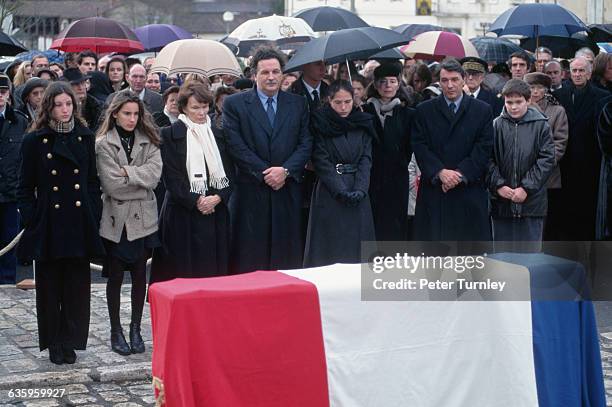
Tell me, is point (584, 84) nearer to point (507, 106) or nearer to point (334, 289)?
point (507, 106)

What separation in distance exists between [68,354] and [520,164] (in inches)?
161

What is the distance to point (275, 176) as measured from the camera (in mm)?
8664

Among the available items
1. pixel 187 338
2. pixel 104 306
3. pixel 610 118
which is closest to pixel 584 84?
pixel 610 118

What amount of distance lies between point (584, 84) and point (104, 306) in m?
5.19

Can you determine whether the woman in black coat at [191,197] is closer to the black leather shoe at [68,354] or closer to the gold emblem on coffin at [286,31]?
the black leather shoe at [68,354]

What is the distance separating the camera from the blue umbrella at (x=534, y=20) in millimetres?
13633

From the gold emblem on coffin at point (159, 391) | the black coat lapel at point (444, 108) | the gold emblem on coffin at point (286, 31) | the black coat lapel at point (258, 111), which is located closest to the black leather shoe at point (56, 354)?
the black coat lapel at point (258, 111)

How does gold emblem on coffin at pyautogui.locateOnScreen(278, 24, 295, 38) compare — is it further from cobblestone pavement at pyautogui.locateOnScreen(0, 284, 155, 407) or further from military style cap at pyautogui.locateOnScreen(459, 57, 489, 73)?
cobblestone pavement at pyautogui.locateOnScreen(0, 284, 155, 407)

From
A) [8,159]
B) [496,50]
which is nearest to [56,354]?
[8,159]

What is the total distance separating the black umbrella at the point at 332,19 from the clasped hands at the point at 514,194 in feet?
9.57

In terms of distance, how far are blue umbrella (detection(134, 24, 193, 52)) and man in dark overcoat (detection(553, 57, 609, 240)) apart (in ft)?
22.5

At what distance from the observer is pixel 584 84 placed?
1114 cm

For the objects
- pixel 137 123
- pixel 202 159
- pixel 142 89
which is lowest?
pixel 202 159

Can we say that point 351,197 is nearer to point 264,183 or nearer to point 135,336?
point 264,183
